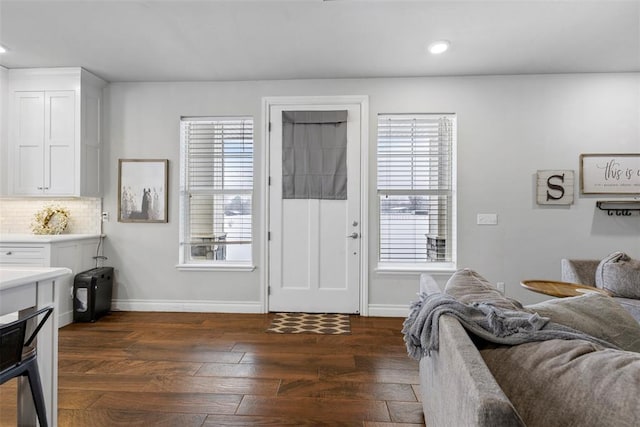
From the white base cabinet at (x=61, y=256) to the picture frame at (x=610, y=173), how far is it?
17.5ft

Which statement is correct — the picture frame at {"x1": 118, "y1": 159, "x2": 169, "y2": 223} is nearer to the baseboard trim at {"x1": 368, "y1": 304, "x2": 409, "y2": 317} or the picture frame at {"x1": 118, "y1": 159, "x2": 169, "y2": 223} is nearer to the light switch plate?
the baseboard trim at {"x1": 368, "y1": 304, "x2": 409, "y2": 317}

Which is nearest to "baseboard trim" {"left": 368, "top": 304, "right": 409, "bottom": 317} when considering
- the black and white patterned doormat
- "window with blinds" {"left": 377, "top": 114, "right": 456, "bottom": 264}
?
the black and white patterned doormat

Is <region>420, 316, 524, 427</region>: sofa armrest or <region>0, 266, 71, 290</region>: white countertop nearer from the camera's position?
<region>420, 316, 524, 427</region>: sofa armrest

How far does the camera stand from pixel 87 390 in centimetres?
217

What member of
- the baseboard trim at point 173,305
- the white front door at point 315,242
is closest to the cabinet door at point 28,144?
the baseboard trim at point 173,305

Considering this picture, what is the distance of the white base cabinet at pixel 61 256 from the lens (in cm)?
318

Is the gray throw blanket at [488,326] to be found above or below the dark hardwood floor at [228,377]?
above

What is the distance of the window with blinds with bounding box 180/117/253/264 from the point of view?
3877 millimetres

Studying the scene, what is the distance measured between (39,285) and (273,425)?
134cm

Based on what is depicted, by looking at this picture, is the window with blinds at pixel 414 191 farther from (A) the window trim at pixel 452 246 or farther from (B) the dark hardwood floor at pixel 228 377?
(B) the dark hardwood floor at pixel 228 377

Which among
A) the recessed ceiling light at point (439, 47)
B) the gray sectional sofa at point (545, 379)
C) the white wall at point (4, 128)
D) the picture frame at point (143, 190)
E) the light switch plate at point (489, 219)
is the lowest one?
the gray sectional sofa at point (545, 379)

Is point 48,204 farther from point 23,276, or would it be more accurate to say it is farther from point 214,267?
point 23,276

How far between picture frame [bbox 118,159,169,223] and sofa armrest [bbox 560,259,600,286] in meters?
4.12

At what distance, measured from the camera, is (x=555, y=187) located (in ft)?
11.6
